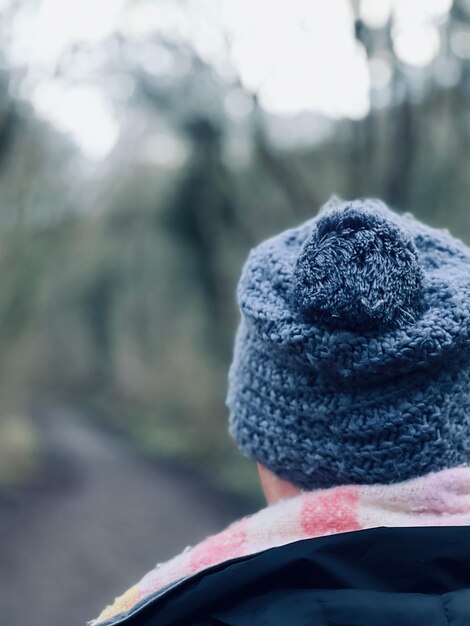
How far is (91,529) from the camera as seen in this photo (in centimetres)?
775

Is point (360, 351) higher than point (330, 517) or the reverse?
higher

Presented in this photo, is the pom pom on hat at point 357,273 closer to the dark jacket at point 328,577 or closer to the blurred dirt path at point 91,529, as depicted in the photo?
the dark jacket at point 328,577

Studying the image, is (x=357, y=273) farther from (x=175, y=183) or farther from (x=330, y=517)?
(x=175, y=183)

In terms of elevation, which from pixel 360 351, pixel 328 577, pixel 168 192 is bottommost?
pixel 328 577

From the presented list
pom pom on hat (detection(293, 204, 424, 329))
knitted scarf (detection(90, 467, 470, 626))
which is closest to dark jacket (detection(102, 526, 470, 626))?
knitted scarf (detection(90, 467, 470, 626))

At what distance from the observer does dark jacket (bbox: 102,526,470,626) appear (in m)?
0.89

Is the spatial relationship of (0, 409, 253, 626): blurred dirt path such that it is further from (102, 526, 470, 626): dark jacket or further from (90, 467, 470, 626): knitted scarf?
(102, 526, 470, 626): dark jacket

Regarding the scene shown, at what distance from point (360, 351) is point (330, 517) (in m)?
0.22

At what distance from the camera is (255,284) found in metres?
1.07

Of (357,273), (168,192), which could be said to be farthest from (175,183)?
(357,273)

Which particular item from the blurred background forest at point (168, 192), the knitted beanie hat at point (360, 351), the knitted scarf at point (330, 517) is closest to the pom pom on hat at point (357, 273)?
the knitted beanie hat at point (360, 351)

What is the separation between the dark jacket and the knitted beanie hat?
111 millimetres

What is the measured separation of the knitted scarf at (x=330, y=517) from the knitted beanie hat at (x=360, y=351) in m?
0.03

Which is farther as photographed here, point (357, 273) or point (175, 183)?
point (175, 183)
